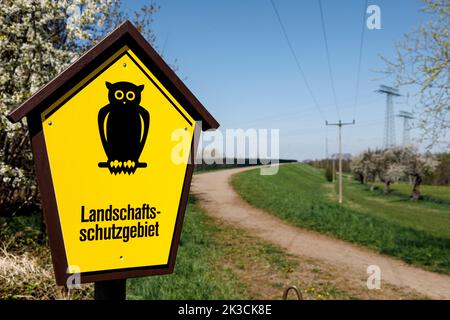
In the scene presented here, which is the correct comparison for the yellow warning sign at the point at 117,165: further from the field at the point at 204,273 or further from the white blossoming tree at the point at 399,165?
the white blossoming tree at the point at 399,165

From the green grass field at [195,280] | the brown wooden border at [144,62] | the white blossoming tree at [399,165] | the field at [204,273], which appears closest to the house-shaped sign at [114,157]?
the brown wooden border at [144,62]

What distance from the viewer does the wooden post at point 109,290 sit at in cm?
194

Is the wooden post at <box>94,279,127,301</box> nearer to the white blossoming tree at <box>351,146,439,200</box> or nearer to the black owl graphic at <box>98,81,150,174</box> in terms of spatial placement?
the black owl graphic at <box>98,81,150,174</box>

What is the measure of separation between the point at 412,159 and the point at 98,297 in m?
50.1

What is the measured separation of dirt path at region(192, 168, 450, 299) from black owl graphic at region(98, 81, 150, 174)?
749 cm

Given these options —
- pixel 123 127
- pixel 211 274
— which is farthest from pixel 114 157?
pixel 211 274

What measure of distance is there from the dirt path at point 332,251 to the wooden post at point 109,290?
286 inches

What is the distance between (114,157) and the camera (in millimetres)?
1925

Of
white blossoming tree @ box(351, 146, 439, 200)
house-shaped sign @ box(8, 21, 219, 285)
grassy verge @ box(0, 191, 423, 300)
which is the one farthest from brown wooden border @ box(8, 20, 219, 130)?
white blossoming tree @ box(351, 146, 439, 200)

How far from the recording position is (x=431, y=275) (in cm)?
892

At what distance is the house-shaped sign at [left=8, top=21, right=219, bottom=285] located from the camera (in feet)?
5.92
